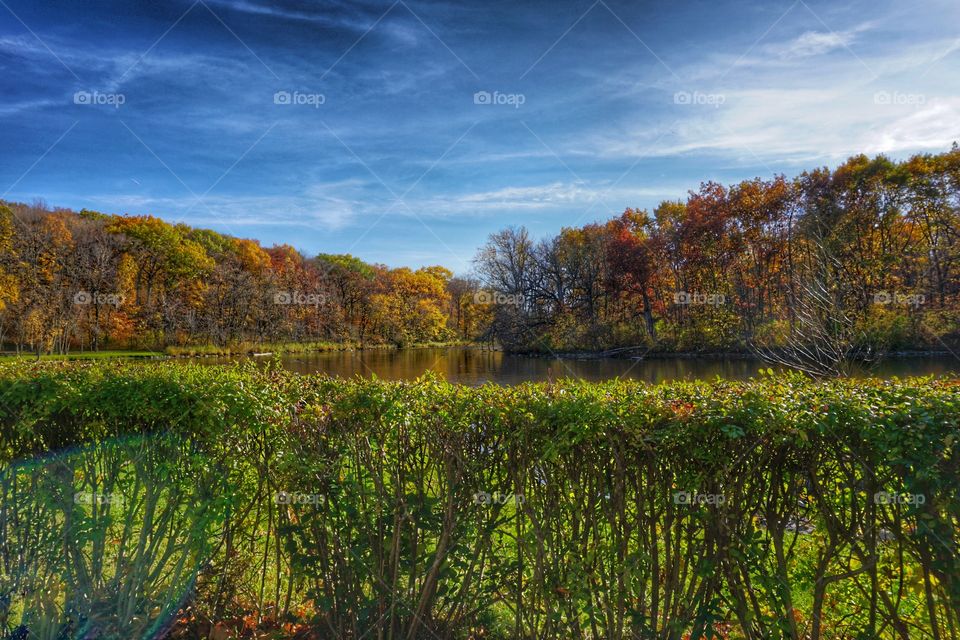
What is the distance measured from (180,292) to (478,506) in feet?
171

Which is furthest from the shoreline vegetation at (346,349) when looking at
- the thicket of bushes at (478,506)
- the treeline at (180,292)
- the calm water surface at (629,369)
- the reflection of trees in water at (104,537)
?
the thicket of bushes at (478,506)

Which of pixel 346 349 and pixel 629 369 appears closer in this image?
pixel 629 369

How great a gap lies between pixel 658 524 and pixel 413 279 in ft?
205

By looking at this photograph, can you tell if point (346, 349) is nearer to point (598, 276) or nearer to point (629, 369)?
point (598, 276)

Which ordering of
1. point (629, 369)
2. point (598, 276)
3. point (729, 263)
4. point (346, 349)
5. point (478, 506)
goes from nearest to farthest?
1. point (478, 506)
2. point (629, 369)
3. point (729, 263)
4. point (598, 276)
5. point (346, 349)

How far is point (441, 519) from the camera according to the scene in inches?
122

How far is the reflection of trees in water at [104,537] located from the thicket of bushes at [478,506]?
0.02 metres

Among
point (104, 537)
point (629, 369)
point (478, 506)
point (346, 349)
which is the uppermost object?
point (478, 506)

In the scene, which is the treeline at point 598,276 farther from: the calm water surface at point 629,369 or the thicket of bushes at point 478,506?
the thicket of bushes at point 478,506

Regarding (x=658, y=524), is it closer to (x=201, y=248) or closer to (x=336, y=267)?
(x=201, y=248)

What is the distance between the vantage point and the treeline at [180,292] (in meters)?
38.5

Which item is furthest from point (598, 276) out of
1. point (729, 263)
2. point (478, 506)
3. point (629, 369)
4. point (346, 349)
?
point (478, 506)

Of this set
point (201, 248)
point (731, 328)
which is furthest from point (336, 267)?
point (731, 328)

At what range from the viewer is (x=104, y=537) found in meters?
3.65
